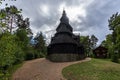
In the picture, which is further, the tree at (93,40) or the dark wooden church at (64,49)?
the tree at (93,40)

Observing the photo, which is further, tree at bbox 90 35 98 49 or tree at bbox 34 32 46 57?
tree at bbox 90 35 98 49

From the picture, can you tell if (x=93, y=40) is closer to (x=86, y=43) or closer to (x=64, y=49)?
(x=86, y=43)

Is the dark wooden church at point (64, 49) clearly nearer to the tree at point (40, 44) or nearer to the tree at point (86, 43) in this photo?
the tree at point (40, 44)

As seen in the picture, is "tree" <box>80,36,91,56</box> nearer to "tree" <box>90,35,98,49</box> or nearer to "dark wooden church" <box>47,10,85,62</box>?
"tree" <box>90,35,98,49</box>

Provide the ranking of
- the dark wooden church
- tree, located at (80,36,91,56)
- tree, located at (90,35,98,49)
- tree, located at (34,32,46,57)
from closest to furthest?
1. the dark wooden church
2. tree, located at (34,32,46,57)
3. tree, located at (80,36,91,56)
4. tree, located at (90,35,98,49)

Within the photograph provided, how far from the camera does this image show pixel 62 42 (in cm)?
4881

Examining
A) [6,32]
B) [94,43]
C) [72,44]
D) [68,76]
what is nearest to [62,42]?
[72,44]

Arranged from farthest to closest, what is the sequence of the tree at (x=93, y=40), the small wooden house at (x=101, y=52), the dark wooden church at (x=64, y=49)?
the tree at (x=93, y=40), the small wooden house at (x=101, y=52), the dark wooden church at (x=64, y=49)

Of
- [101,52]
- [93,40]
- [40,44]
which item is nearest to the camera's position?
[101,52]

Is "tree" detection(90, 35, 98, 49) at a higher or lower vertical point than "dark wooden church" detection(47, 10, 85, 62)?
higher

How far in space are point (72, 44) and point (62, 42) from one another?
294 centimetres

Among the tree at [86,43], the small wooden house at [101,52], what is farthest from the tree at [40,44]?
the small wooden house at [101,52]

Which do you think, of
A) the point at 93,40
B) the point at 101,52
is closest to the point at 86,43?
the point at 93,40

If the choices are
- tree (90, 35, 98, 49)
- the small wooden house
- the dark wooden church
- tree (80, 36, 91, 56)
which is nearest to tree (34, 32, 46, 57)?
tree (80, 36, 91, 56)
